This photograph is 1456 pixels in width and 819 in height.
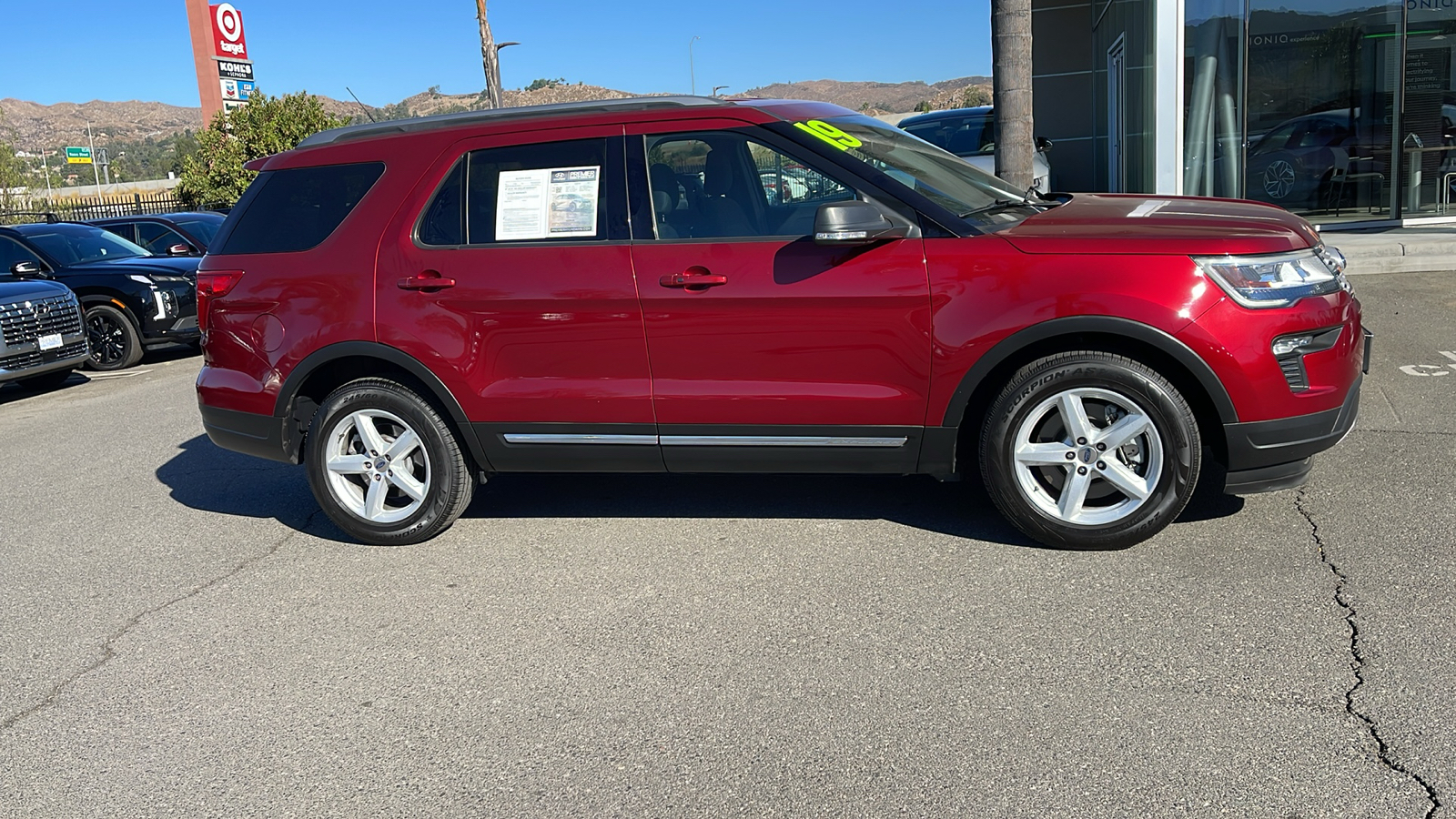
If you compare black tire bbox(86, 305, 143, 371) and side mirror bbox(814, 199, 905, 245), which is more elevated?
side mirror bbox(814, 199, 905, 245)

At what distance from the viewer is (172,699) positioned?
3.94 meters

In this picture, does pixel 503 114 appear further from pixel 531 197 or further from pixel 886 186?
pixel 886 186

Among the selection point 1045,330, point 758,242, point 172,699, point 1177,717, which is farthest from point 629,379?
point 1177,717

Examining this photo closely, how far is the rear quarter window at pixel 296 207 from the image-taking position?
5336 millimetres

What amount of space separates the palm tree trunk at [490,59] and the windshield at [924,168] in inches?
735

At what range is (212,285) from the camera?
555cm

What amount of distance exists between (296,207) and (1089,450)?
3700 millimetres

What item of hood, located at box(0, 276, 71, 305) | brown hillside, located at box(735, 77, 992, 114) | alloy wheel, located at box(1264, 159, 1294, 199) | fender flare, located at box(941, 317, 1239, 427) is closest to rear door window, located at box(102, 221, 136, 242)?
hood, located at box(0, 276, 71, 305)

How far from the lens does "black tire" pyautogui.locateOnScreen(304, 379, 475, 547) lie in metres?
5.26

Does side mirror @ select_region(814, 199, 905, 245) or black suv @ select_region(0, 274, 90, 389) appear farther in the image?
black suv @ select_region(0, 274, 90, 389)

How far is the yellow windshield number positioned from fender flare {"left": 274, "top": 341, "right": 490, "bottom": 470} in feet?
6.31

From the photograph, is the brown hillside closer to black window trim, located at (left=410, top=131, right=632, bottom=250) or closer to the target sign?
the target sign

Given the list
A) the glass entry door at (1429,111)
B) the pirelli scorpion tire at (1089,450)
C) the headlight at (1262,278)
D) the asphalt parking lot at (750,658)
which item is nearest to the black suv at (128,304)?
the asphalt parking lot at (750,658)

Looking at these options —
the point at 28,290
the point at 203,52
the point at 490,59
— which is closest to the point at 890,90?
the point at 203,52
